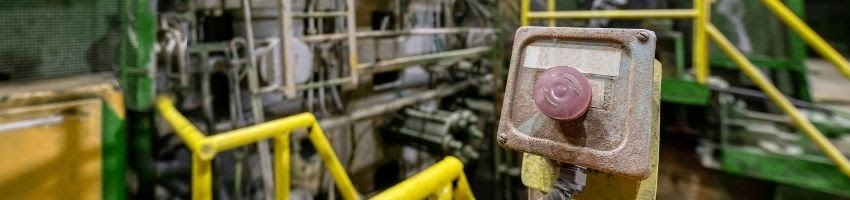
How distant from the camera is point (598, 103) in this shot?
1165mm

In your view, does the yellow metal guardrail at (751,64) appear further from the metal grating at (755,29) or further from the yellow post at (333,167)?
the yellow post at (333,167)

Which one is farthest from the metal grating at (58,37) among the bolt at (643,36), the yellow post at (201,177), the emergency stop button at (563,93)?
the bolt at (643,36)

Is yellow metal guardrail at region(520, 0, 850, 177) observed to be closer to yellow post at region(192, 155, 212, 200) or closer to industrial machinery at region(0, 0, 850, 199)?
industrial machinery at region(0, 0, 850, 199)

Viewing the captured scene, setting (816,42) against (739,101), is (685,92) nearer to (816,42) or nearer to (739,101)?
(816,42)

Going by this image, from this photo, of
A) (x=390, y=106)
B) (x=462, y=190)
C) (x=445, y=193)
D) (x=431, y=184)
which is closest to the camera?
(x=431, y=184)

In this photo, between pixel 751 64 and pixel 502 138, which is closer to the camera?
pixel 502 138

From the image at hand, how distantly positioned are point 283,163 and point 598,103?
167 cm

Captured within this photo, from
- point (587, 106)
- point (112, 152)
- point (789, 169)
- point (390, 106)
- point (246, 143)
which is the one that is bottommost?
point (789, 169)

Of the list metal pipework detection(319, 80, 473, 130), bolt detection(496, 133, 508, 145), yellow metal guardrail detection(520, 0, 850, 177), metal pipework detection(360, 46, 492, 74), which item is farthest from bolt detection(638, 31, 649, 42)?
metal pipework detection(319, 80, 473, 130)

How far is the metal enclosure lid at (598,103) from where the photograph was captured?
44.3 inches

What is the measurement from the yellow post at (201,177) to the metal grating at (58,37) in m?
1.12

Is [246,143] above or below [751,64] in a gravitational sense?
below

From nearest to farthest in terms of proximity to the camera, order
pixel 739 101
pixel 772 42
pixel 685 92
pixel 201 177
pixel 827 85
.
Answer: pixel 201 177, pixel 685 92, pixel 739 101, pixel 772 42, pixel 827 85

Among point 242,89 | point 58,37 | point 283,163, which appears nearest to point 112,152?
point 58,37
